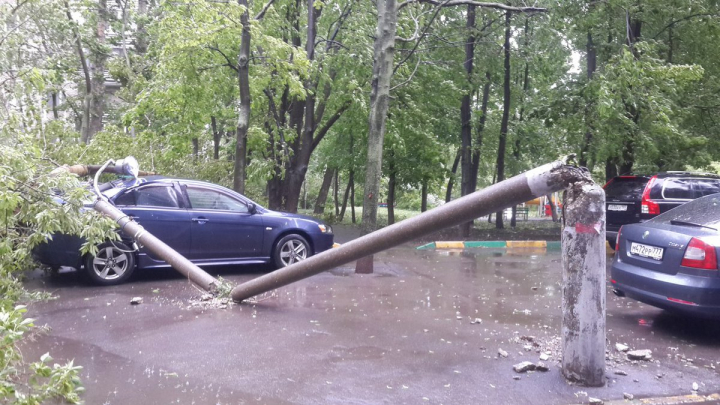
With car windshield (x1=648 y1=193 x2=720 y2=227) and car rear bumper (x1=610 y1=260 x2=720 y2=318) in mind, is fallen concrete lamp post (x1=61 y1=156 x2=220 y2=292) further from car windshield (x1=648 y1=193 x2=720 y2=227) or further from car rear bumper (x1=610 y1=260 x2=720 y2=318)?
car windshield (x1=648 y1=193 x2=720 y2=227)

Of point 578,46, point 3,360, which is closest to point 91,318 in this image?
point 3,360

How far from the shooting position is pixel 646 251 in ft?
22.0

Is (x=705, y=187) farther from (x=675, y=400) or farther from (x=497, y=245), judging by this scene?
(x=675, y=400)

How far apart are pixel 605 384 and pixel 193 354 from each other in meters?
3.66

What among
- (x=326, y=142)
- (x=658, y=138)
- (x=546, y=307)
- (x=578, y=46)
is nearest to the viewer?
(x=546, y=307)

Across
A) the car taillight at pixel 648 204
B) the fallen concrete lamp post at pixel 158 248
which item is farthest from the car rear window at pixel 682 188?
the fallen concrete lamp post at pixel 158 248

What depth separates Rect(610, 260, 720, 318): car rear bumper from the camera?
596cm

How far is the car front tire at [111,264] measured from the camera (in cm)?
860

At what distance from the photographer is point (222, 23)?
487 inches

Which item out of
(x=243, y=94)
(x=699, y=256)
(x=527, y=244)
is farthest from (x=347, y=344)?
(x=527, y=244)

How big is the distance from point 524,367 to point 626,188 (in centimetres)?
1025

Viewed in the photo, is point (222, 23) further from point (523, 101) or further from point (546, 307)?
point (523, 101)

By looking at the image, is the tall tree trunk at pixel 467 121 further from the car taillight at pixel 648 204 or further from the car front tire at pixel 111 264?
the car front tire at pixel 111 264

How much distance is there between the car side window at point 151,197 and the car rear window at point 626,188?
10268 mm
